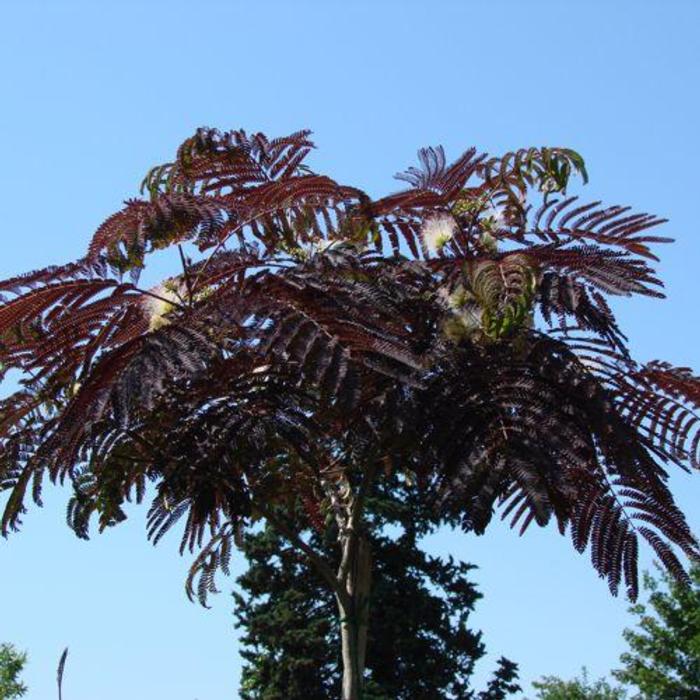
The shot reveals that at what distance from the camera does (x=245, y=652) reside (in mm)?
24359

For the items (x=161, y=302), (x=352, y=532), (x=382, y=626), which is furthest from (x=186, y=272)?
(x=382, y=626)

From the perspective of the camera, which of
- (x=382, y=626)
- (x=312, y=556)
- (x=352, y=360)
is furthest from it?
(x=382, y=626)

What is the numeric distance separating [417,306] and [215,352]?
Answer: 0.72 metres

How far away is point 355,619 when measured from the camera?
178 inches

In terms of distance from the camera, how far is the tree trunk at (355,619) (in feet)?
14.4

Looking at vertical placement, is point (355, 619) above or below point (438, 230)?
below

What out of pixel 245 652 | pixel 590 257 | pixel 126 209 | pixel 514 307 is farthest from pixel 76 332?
pixel 245 652

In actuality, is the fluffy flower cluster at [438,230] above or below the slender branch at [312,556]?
above

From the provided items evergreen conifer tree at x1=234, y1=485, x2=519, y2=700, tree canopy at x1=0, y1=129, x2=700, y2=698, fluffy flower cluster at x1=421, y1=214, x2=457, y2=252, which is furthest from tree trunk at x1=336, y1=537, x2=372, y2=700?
evergreen conifer tree at x1=234, y1=485, x2=519, y2=700

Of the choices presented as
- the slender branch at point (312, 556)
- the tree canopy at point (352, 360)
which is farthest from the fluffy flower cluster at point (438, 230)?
the slender branch at point (312, 556)

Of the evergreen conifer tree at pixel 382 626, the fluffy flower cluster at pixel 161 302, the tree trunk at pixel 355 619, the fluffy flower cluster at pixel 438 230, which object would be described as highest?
the evergreen conifer tree at pixel 382 626

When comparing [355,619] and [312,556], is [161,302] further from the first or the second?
[355,619]

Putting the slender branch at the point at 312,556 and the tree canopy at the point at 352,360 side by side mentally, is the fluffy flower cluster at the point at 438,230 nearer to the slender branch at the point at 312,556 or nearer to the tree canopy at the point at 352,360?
the tree canopy at the point at 352,360

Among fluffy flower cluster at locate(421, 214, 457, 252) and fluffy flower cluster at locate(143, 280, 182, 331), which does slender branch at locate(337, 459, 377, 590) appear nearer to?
fluffy flower cluster at locate(421, 214, 457, 252)
